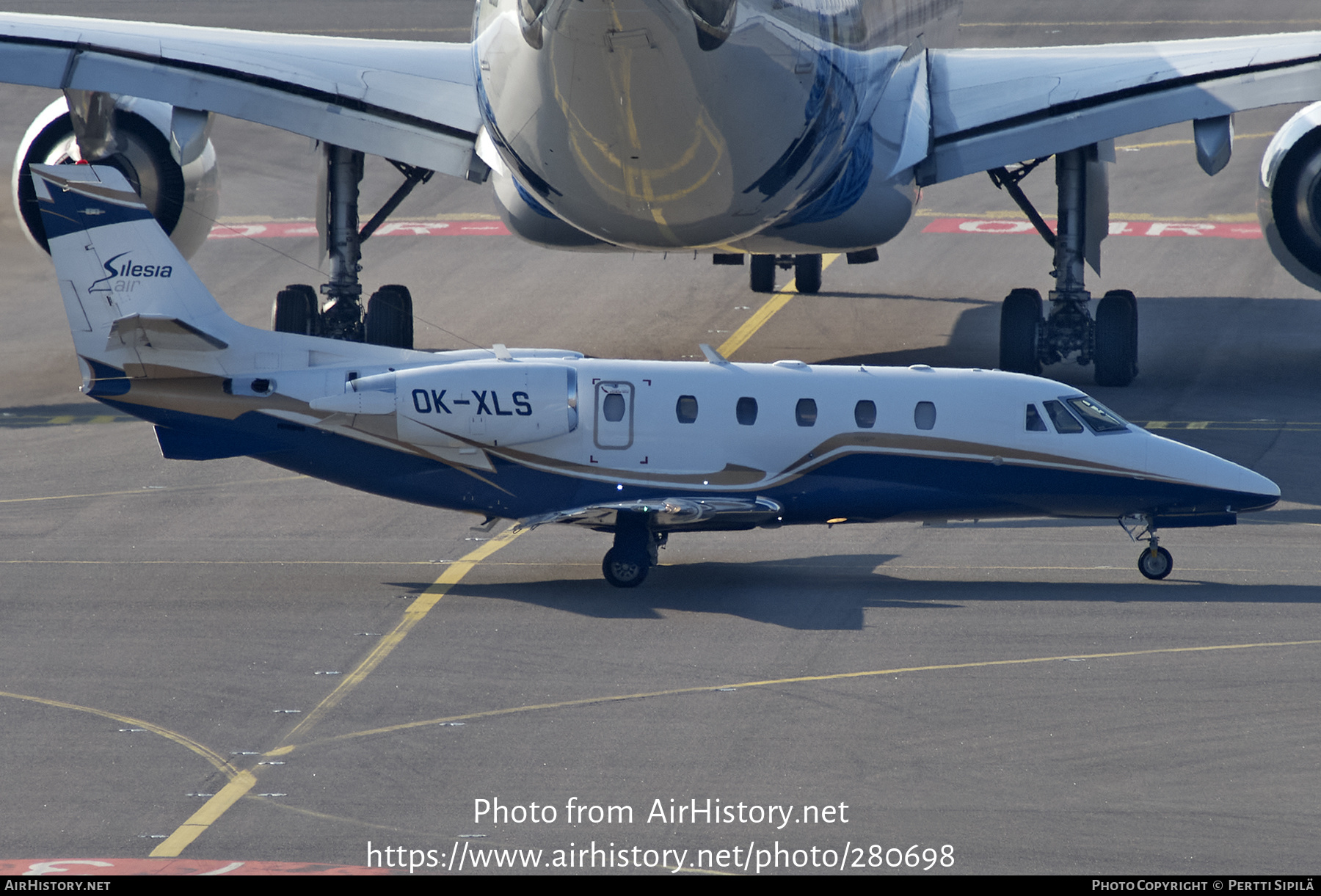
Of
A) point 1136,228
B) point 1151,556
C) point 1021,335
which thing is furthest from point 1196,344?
point 1151,556

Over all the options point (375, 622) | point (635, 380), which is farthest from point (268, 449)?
point (635, 380)

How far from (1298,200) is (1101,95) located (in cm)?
448

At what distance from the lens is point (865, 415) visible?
81.2ft

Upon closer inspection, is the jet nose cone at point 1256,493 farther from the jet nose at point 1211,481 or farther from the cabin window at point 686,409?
the cabin window at point 686,409

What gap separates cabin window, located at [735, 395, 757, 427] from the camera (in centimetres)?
2472

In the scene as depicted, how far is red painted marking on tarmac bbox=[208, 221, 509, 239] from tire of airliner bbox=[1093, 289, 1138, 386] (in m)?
18.5

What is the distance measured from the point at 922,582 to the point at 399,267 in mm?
23385

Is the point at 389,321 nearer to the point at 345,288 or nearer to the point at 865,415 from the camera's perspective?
the point at 345,288

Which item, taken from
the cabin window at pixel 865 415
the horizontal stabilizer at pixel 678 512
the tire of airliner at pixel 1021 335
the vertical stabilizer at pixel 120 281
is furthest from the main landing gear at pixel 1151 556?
the vertical stabilizer at pixel 120 281

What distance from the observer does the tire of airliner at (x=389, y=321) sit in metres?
34.5

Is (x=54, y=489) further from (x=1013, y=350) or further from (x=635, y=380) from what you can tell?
(x=1013, y=350)
